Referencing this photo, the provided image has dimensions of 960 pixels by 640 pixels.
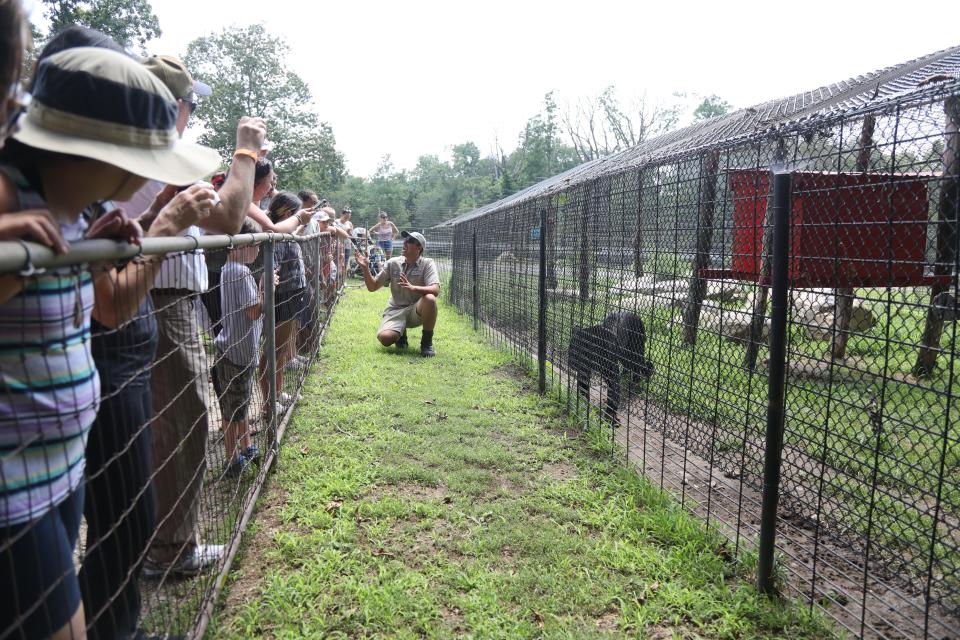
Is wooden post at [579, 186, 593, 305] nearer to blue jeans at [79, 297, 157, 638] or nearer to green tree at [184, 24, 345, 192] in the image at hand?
blue jeans at [79, 297, 157, 638]

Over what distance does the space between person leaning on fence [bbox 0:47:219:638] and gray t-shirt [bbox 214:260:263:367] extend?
1.75m

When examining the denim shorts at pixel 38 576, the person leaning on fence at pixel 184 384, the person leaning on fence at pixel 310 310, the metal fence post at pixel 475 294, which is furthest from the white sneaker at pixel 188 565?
the metal fence post at pixel 475 294

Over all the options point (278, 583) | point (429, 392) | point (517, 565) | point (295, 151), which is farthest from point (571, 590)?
point (295, 151)

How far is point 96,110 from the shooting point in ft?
3.69

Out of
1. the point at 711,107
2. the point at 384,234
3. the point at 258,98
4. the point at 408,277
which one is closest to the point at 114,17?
the point at 258,98

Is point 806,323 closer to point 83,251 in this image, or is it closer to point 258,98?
point 83,251

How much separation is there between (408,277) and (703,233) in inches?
191

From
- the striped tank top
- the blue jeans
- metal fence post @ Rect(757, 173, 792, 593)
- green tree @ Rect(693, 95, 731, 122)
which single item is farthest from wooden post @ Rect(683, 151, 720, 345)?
green tree @ Rect(693, 95, 731, 122)

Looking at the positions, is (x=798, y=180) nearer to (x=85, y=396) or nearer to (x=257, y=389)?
(x=85, y=396)

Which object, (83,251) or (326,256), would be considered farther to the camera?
(326,256)

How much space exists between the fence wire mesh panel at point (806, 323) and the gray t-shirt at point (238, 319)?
211 cm

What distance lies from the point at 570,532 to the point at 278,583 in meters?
1.33

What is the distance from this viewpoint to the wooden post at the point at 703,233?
280cm

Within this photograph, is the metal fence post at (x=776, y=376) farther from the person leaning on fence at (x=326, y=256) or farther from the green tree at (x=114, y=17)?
the green tree at (x=114, y=17)
